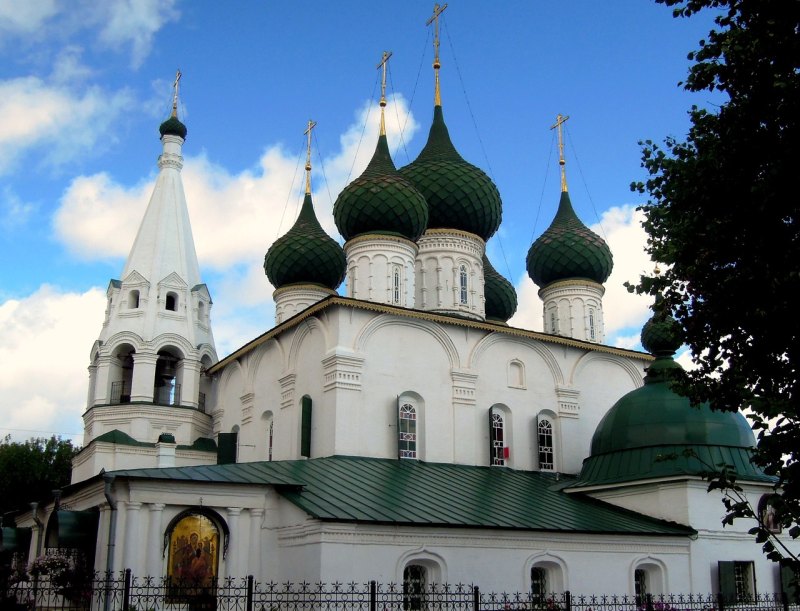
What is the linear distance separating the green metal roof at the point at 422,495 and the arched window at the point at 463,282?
13.9 ft

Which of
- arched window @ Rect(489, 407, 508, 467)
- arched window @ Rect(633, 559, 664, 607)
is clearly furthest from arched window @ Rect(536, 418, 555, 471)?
arched window @ Rect(633, 559, 664, 607)

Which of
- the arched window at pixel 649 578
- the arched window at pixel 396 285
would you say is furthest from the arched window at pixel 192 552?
the arched window at pixel 649 578

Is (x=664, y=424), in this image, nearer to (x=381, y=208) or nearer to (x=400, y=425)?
(x=400, y=425)

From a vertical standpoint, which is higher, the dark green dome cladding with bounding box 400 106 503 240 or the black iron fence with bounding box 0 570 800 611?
the dark green dome cladding with bounding box 400 106 503 240

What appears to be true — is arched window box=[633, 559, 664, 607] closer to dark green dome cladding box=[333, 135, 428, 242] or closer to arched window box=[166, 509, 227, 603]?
arched window box=[166, 509, 227, 603]

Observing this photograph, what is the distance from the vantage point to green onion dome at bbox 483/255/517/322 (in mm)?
24750

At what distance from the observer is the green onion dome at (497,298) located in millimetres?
24750

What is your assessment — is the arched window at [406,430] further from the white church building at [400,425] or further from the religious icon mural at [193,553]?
the religious icon mural at [193,553]

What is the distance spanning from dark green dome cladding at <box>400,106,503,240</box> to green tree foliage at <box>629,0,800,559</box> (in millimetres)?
12881

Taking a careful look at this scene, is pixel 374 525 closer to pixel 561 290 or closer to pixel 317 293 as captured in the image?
pixel 317 293

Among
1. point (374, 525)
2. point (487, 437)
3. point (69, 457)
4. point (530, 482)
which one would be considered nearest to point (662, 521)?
point (530, 482)

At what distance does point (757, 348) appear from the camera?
26.0 ft

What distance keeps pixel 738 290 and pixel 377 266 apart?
39.6 feet

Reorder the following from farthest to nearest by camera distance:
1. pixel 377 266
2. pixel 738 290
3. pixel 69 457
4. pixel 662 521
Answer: pixel 69 457 → pixel 377 266 → pixel 662 521 → pixel 738 290
